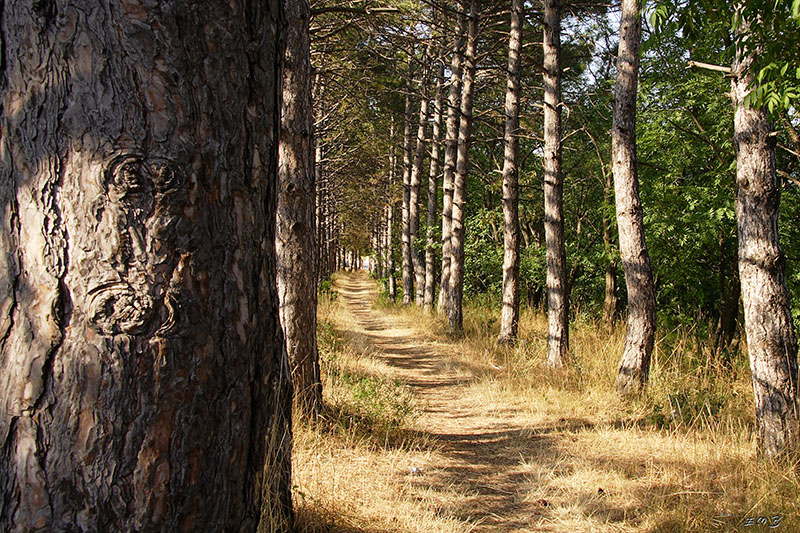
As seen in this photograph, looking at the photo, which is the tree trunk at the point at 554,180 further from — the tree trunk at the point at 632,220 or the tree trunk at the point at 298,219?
the tree trunk at the point at 298,219

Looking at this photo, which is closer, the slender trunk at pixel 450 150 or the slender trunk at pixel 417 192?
the slender trunk at pixel 450 150

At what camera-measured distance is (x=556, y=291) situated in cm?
852

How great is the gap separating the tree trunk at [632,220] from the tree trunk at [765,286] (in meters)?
1.85

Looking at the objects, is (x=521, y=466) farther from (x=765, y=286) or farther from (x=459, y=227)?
(x=459, y=227)

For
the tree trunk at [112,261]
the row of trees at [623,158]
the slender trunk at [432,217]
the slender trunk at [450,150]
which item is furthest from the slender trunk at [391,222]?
the tree trunk at [112,261]

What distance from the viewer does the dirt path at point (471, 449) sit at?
12.8 ft

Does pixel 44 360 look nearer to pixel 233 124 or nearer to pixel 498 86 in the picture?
pixel 233 124

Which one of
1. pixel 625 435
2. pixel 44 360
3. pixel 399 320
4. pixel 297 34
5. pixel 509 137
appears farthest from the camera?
pixel 399 320

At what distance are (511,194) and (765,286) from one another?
5931 millimetres

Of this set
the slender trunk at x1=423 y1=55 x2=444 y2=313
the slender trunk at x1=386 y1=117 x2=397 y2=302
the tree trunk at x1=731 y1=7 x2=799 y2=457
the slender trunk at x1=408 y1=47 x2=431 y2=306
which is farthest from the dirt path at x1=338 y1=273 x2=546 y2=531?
the slender trunk at x1=386 y1=117 x2=397 y2=302

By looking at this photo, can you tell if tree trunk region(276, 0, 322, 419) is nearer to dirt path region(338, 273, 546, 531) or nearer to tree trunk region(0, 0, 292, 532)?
dirt path region(338, 273, 546, 531)

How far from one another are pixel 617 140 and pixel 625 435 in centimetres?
344

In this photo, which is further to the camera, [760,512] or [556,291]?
[556,291]

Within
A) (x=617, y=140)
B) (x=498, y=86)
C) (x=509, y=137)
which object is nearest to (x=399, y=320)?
(x=498, y=86)
